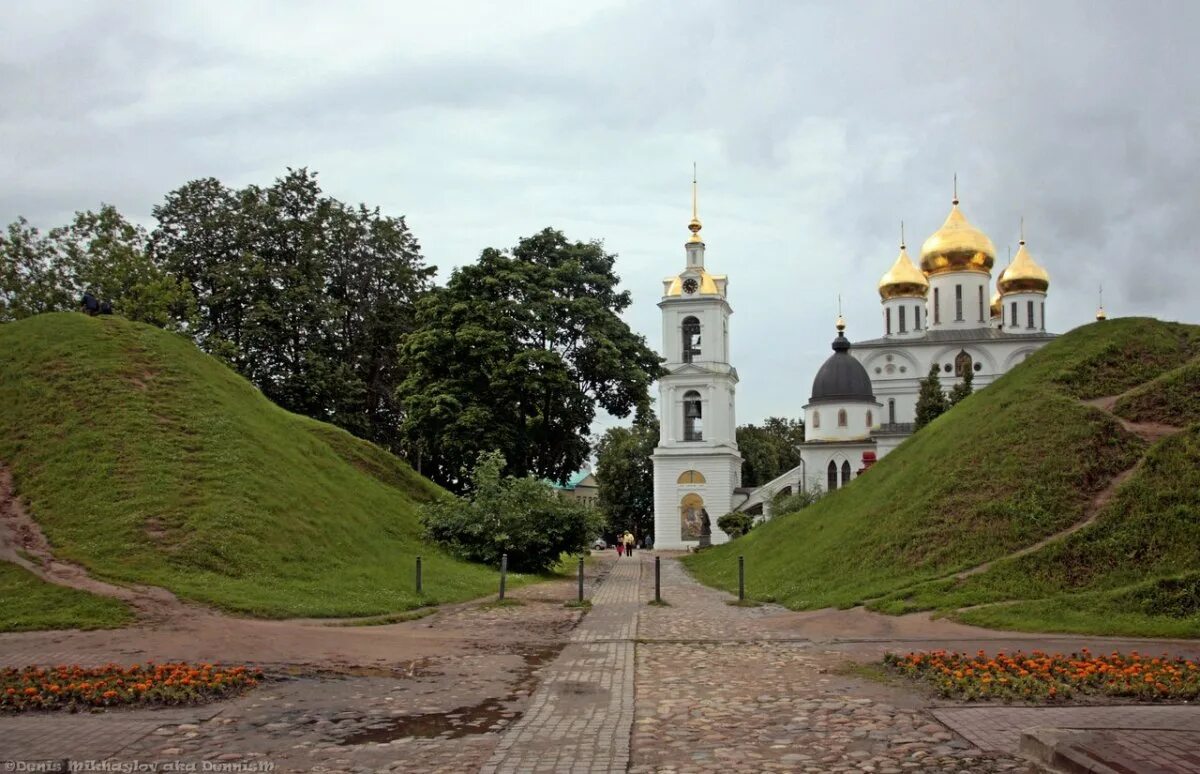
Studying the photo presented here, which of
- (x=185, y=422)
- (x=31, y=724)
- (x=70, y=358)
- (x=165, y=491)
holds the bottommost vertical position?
(x=31, y=724)

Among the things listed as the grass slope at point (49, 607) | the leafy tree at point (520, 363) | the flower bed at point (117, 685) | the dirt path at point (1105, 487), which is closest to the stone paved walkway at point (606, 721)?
the flower bed at point (117, 685)

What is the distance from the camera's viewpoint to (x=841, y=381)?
5478 centimetres

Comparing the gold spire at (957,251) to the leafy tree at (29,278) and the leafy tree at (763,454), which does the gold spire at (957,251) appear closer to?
the leafy tree at (763,454)

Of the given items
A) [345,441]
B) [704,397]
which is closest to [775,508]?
[704,397]

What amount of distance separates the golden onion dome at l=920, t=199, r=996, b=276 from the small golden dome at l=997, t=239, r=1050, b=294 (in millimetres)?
1134

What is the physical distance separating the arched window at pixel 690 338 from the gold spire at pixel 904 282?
36.5 feet

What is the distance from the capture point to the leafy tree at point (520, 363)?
119 ft

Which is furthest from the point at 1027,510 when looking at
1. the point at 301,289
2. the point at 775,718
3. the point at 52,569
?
the point at 301,289

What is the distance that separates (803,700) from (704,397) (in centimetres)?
4947

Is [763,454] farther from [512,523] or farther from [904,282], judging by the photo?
[512,523]

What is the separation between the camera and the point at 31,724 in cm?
865

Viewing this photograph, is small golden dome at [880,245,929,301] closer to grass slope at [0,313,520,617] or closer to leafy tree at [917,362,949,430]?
leafy tree at [917,362,949,430]

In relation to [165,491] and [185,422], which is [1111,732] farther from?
[185,422]

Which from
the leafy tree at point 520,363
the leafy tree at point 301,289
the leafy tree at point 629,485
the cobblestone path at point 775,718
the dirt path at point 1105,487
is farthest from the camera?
the leafy tree at point 629,485
